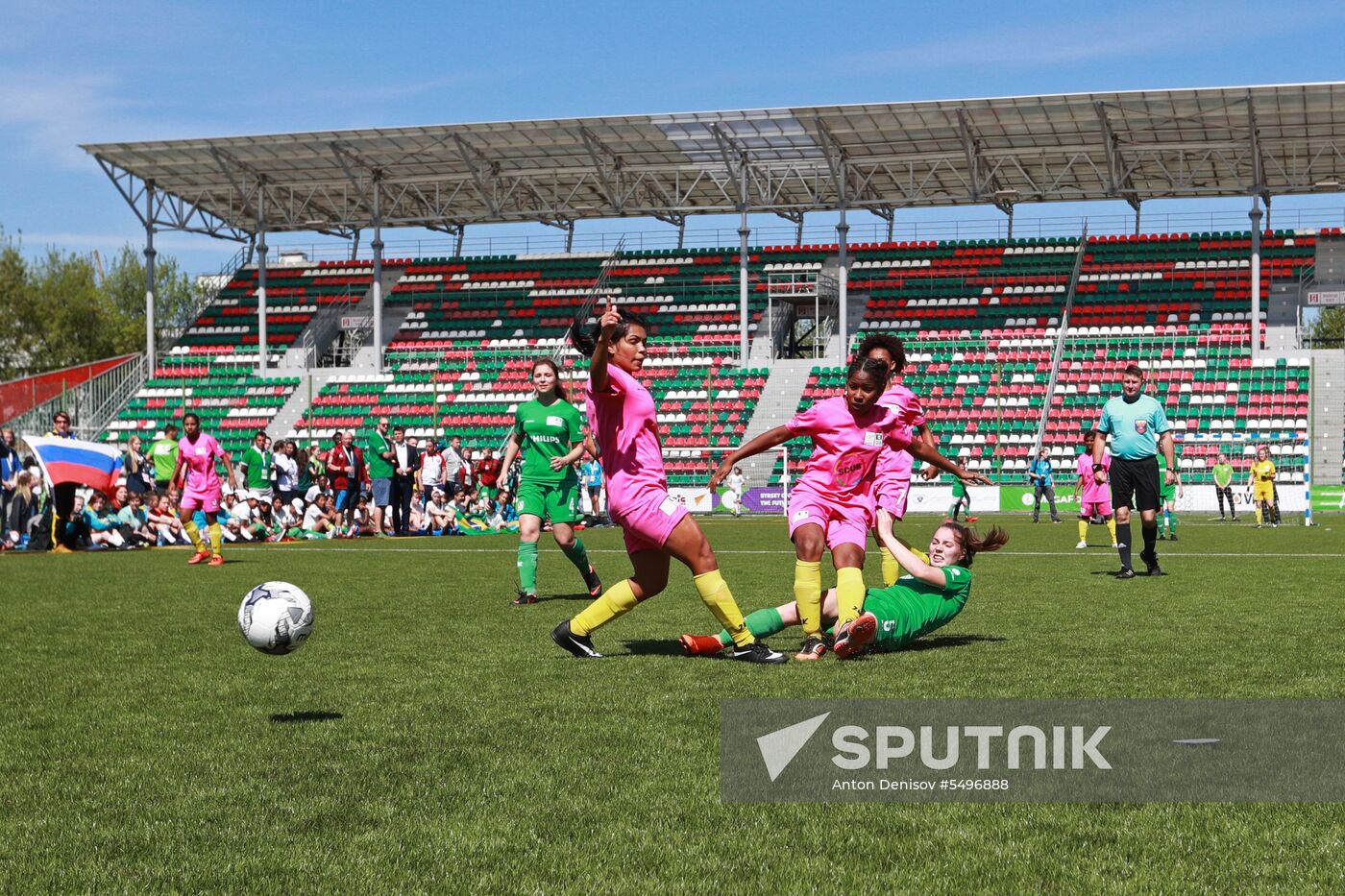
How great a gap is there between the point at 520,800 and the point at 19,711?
9.90 feet

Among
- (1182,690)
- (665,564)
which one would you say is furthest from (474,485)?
(1182,690)

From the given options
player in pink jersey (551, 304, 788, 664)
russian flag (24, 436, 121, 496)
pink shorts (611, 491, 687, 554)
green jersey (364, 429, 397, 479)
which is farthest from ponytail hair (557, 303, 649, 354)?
green jersey (364, 429, 397, 479)

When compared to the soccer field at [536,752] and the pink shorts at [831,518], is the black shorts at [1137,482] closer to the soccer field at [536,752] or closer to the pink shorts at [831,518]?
the soccer field at [536,752]

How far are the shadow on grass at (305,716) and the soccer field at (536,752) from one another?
0.03m

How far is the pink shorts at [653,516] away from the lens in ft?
24.9

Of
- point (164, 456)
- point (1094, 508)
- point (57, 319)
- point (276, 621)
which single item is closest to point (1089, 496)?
point (1094, 508)

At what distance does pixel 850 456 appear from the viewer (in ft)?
26.7

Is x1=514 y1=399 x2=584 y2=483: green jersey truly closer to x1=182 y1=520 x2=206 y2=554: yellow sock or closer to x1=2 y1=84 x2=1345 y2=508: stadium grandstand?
x1=182 y1=520 x2=206 y2=554: yellow sock

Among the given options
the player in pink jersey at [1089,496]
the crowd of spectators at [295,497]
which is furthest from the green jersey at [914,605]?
the crowd of spectators at [295,497]

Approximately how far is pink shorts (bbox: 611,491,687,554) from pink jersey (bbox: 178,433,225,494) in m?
10.0

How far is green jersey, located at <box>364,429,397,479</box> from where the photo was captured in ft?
81.8

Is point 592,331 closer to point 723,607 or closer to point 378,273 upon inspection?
point 723,607

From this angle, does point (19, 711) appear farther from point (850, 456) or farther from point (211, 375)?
point (211, 375)

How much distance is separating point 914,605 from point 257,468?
18816mm
